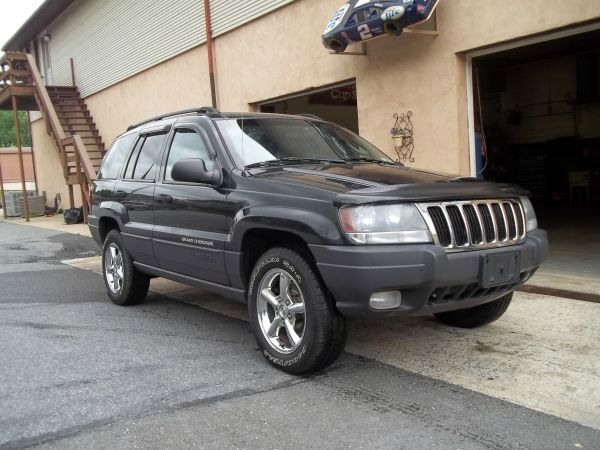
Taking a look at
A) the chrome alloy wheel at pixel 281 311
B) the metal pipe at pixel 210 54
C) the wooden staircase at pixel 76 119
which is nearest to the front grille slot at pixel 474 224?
the chrome alloy wheel at pixel 281 311

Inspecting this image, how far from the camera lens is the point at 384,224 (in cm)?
345

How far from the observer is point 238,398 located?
359cm

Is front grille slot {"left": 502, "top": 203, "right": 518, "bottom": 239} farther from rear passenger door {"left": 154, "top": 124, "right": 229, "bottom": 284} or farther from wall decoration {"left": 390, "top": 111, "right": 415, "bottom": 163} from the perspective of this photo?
wall decoration {"left": 390, "top": 111, "right": 415, "bottom": 163}

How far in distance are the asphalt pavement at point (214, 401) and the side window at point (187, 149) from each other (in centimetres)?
150

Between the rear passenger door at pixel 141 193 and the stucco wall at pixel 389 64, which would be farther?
the stucco wall at pixel 389 64

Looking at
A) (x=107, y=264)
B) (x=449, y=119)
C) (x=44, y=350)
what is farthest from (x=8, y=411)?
(x=449, y=119)

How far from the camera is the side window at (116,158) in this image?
20.5ft

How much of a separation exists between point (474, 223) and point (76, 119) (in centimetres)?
1809

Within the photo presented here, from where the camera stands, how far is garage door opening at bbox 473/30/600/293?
604 inches

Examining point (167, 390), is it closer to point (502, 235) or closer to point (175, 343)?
point (175, 343)

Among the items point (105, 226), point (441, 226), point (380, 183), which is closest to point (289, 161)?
point (380, 183)

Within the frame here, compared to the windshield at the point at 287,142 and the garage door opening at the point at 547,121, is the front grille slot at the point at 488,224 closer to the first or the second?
the windshield at the point at 287,142

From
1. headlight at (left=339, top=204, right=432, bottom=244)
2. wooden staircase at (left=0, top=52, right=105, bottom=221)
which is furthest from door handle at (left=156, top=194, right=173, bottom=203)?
wooden staircase at (left=0, top=52, right=105, bottom=221)

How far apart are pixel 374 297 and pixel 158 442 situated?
1454 mm
